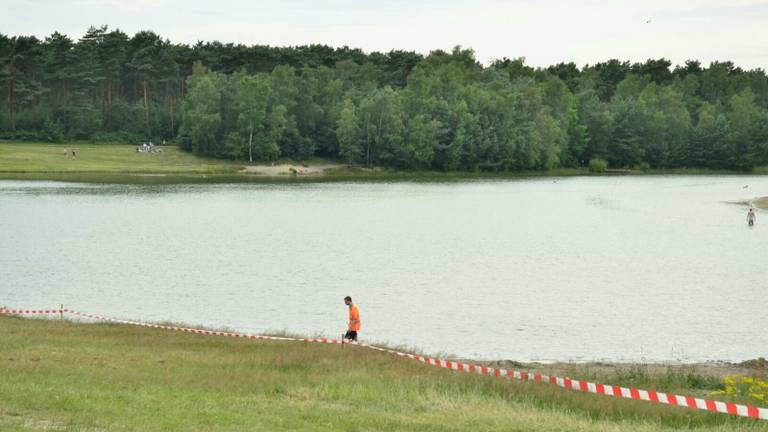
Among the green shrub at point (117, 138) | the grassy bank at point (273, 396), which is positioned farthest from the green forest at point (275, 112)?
the grassy bank at point (273, 396)

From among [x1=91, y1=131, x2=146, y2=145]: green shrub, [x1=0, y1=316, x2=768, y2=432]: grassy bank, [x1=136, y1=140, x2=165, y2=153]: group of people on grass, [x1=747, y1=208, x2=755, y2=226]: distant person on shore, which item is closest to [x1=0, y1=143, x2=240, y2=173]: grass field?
[x1=136, y1=140, x2=165, y2=153]: group of people on grass

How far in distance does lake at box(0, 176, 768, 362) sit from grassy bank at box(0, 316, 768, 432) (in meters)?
10.9

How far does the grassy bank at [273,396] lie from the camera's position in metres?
18.0

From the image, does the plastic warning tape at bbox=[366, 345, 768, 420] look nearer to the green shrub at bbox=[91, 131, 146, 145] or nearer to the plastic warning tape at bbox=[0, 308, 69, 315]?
the plastic warning tape at bbox=[0, 308, 69, 315]

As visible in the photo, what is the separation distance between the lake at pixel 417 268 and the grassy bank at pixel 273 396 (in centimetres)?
1093

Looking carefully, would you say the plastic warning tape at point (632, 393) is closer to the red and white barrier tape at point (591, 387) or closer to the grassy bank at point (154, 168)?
the red and white barrier tape at point (591, 387)

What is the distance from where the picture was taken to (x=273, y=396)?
21.1 metres

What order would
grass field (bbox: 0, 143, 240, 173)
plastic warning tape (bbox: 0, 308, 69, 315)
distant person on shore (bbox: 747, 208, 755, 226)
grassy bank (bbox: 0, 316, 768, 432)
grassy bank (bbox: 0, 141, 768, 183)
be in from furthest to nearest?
grass field (bbox: 0, 143, 240, 173) → grassy bank (bbox: 0, 141, 768, 183) → distant person on shore (bbox: 747, 208, 755, 226) → plastic warning tape (bbox: 0, 308, 69, 315) → grassy bank (bbox: 0, 316, 768, 432)

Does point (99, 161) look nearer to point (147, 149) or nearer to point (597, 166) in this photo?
point (147, 149)

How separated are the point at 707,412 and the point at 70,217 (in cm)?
7311

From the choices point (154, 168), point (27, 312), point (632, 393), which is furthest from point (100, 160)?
point (632, 393)

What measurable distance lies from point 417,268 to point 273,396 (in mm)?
40366

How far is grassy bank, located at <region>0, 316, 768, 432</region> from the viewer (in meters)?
18.0

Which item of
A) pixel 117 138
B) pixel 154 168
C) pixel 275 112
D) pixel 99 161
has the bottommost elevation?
pixel 154 168
